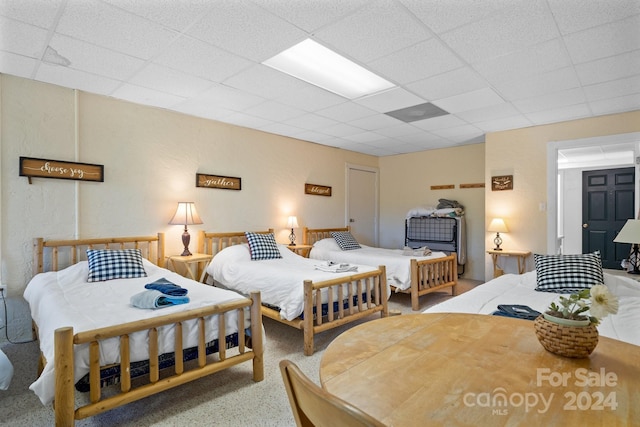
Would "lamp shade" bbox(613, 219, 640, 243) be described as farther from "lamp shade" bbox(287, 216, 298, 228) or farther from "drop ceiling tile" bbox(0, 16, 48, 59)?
"drop ceiling tile" bbox(0, 16, 48, 59)

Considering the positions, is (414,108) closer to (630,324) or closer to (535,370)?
(630,324)

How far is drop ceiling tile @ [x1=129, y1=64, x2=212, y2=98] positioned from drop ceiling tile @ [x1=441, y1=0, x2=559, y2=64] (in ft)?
7.13

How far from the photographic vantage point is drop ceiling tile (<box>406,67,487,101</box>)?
294cm

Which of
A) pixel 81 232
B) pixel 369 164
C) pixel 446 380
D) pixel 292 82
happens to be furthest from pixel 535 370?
pixel 369 164

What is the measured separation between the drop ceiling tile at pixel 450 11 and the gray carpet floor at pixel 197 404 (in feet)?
8.33

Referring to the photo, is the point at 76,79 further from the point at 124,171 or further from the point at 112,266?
the point at 112,266

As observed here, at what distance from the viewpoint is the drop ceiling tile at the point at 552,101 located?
3.39 metres

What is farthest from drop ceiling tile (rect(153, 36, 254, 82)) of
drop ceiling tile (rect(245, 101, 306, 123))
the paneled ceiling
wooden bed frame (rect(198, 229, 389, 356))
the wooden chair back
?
the wooden chair back

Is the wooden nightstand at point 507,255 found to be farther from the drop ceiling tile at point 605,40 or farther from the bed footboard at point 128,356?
the bed footboard at point 128,356

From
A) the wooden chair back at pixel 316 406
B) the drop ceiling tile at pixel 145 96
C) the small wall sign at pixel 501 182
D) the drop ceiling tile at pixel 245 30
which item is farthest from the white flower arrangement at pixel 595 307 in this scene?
the small wall sign at pixel 501 182

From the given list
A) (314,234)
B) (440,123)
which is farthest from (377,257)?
(440,123)

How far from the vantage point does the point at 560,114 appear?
4059mm

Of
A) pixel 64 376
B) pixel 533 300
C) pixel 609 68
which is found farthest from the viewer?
pixel 609 68

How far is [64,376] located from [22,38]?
2.29 meters
